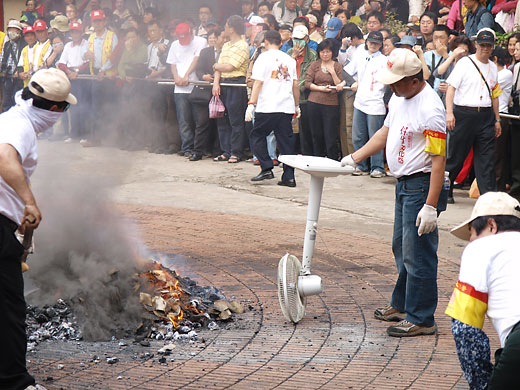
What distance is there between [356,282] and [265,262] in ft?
3.16

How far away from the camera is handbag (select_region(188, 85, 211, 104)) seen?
12914mm

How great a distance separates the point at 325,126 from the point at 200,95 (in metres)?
2.46

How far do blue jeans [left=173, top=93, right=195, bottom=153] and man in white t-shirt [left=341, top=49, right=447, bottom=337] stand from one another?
823 cm

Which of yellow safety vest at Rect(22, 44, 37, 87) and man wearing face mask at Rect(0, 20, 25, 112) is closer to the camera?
yellow safety vest at Rect(22, 44, 37, 87)

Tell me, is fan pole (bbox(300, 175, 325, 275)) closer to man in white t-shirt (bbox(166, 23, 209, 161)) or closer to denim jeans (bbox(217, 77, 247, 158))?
denim jeans (bbox(217, 77, 247, 158))

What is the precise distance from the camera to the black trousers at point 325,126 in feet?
38.7

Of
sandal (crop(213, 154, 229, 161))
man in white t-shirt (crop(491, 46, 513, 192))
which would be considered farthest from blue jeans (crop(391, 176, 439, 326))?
sandal (crop(213, 154, 229, 161))

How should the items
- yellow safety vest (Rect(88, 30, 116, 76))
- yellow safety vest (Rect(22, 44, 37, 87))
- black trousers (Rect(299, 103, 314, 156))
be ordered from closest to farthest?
1. yellow safety vest (Rect(88, 30, 116, 76))
2. black trousers (Rect(299, 103, 314, 156))
3. yellow safety vest (Rect(22, 44, 37, 87))

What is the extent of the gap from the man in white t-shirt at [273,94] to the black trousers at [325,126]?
3.68 ft

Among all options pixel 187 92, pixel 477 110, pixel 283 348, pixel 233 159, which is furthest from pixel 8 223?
pixel 187 92

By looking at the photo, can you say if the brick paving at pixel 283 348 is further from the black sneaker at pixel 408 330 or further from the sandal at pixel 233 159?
the sandal at pixel 233 159

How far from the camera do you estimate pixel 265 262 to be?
687 cm

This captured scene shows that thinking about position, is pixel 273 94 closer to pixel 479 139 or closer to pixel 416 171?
pixel 479 139

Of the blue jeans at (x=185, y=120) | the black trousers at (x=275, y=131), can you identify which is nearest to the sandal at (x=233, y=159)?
the blue jeans at (x=185, y=120)
